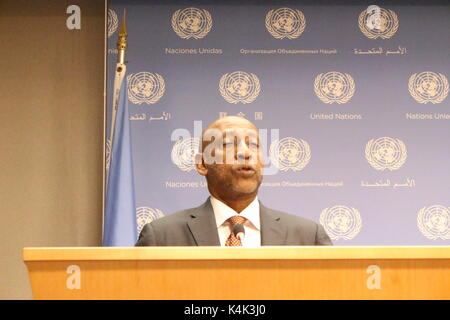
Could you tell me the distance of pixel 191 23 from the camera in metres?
4.98

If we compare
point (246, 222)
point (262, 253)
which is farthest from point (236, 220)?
point (262, 253)

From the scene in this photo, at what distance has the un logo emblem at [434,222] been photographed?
4844 millimetres

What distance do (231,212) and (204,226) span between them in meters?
0.14

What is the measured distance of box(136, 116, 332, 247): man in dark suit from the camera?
101 inches

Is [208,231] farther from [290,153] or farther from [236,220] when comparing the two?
[290,153]

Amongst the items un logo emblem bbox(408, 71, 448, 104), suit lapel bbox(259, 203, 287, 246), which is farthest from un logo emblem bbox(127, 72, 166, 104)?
suit lapel bbox(259, 203, 287, 246)

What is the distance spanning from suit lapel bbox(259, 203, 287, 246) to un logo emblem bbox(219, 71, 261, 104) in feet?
7.78

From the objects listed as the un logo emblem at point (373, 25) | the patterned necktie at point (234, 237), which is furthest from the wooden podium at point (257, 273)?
the un logo emblem at point (373, 25)

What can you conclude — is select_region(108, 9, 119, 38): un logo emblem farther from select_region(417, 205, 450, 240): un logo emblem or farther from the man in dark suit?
select_region(417, 205, 450, 240): un logo emblem

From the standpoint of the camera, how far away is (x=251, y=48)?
16.4 feet

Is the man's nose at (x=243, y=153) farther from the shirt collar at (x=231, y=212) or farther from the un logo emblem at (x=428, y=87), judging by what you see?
the un logo emblem at (x=428, y=87)

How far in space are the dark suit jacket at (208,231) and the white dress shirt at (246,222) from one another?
0.02 m

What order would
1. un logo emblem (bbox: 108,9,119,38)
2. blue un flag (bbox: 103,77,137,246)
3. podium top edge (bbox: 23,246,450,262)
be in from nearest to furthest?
podium top edge (bbox: 23,246,450,262) < blue un flag (bbox: 103,77,137,246) < un logo emblem (bbox: 108,9,119,38)
